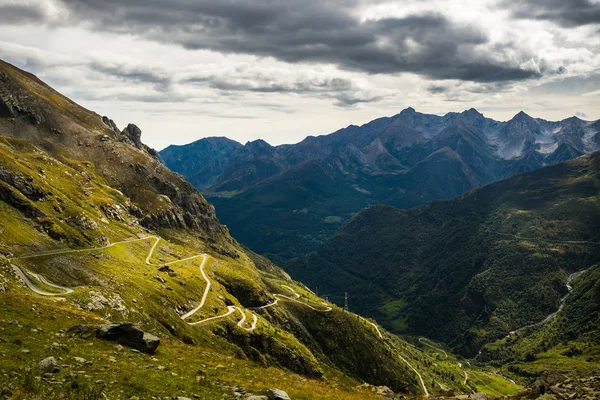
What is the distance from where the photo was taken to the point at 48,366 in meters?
36.9

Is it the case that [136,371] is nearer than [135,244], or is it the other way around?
[136,371]

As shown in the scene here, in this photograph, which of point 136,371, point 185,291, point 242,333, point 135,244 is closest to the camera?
point 136,371

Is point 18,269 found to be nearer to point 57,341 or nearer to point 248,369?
point 57,341

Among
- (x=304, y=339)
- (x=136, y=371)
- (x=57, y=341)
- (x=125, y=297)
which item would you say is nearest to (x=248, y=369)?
(x=136, y=371)

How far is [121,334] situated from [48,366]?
53.8 ft

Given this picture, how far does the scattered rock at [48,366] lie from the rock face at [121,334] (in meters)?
14.5

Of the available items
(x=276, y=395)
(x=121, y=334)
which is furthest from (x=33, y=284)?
(x=276, y=395)

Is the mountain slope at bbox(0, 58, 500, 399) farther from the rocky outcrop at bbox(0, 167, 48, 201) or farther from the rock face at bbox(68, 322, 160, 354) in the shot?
A: the rock face at bbox(68, 322, 160, 354)

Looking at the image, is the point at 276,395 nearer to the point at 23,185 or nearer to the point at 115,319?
the point at 115,319

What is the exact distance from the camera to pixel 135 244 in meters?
194

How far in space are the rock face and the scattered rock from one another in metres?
14.5

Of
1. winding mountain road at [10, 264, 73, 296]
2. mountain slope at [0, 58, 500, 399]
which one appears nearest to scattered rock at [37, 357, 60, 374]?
mountain slope at [0, 58, 500, 399]

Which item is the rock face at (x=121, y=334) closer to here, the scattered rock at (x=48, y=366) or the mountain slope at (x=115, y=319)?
the mountain slope at (x=115, y=319)

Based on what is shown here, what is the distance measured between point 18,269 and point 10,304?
158 ft
